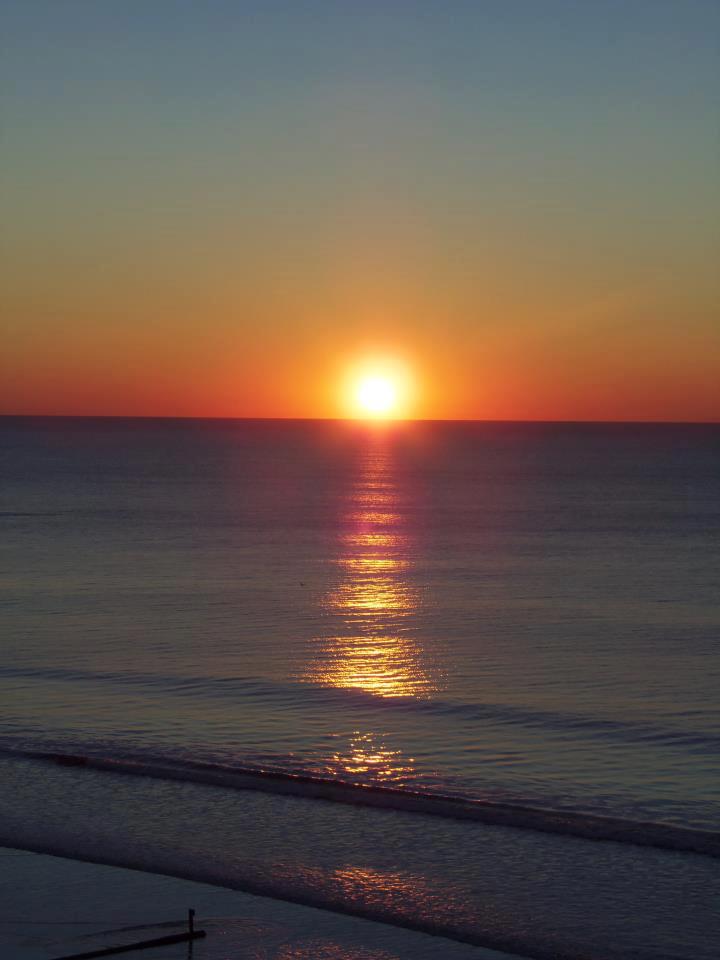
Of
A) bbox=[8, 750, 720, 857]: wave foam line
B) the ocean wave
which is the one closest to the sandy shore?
bbox=[8, 750, 720, 857]: wave foam line

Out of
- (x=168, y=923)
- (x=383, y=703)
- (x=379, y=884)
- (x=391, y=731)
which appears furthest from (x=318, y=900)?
(x=383, y=703)

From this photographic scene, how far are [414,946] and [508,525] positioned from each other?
58729 millimetres

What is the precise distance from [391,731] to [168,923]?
883 cm

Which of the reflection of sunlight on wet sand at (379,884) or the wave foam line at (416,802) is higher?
the wave foam line at (416,802)

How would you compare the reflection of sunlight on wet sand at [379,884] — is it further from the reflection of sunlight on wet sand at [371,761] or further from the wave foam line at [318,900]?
the reflection of sunlight on wet sand at [371,761]

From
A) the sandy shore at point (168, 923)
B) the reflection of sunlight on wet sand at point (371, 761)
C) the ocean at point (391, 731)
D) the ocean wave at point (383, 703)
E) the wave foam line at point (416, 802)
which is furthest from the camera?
the ocean wave at point (383, 703)

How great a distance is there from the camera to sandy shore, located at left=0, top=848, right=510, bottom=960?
977 cm

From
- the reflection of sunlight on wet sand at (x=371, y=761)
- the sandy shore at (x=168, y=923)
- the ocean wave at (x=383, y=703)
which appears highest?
the ocean wave at (x=383, y=703)

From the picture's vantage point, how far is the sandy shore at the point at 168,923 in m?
9.77

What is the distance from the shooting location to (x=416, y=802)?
48.0 ft

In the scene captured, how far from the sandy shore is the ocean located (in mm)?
358

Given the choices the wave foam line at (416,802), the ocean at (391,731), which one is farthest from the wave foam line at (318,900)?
the wave foam line at (416,802)

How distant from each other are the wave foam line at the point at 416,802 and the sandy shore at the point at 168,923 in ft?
11.8

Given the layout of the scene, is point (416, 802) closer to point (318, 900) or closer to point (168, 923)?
point (318, 900)
